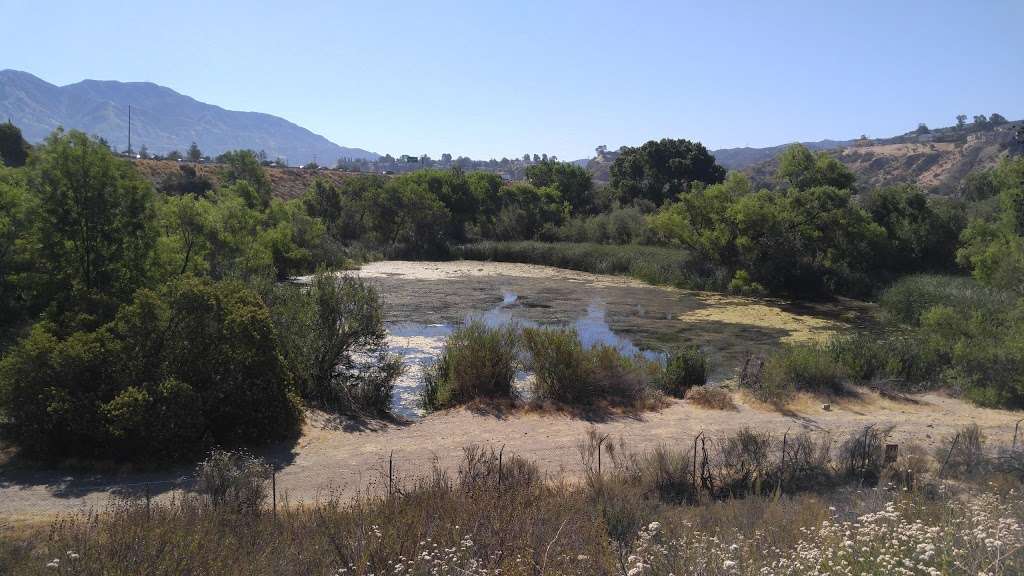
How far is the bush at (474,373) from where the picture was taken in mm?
14625

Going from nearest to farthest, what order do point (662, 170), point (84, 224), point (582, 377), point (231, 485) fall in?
point (231, 485)
point (84, 224)
point (582, 377)
point (662, 170)

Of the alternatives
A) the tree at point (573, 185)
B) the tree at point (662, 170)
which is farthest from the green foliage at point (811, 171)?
→ the tree at point (573, 185)

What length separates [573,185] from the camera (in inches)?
2354

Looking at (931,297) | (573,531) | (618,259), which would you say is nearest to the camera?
(573,531)

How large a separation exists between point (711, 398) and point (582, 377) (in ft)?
9.39

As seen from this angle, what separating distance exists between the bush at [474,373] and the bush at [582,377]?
2.25ft

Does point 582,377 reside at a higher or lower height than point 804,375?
higher

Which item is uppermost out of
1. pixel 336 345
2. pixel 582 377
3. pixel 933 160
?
pixel 933 160

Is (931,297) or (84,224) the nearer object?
(84,224)

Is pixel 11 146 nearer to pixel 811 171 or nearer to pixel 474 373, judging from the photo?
pixel 474 373

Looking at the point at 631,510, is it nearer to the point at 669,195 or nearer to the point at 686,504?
the point at 686,504

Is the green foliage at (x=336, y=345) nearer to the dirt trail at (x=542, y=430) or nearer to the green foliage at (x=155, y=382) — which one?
the dirt trail at (x=542, y=430)

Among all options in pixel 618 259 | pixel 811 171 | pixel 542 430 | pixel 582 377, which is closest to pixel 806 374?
pixel 582 377

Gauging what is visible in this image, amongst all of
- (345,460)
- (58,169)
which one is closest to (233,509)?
(345,460)
